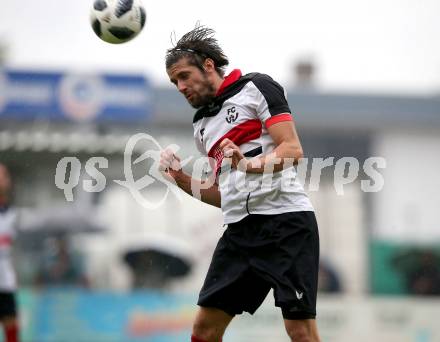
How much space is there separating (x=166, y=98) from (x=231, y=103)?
21.4 meters

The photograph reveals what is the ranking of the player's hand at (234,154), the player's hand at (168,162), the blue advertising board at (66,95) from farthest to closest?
the blue advertising board at (66,95) → the player's hand at (168,162) → the player's hand at (234,154)

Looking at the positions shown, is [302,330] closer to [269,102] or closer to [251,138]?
[251,138]

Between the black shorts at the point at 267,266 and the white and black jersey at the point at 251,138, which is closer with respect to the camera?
the black shorts at the point at 267,266

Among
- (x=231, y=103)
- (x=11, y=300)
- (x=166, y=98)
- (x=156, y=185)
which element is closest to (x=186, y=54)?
(x=231, y=103)

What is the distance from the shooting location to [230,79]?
179 inches

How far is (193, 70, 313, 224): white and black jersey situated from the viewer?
14.3ft

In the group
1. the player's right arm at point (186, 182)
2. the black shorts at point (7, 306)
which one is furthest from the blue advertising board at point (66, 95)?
the player's right arm at point (186, 182)

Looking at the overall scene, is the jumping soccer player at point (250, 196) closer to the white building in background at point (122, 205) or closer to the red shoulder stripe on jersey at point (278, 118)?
the red shoulder stripe on jersey at point (278, 118)

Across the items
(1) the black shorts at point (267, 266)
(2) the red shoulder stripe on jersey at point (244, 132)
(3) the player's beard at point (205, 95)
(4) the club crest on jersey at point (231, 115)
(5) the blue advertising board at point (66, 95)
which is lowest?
(1) the black shorts at point (267, 266)

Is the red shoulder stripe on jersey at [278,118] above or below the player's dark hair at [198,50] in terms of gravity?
below

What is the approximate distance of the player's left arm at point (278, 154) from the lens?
4184 mm

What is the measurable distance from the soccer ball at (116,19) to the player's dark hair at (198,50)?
695 mm

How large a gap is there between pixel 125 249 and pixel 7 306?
4.43m

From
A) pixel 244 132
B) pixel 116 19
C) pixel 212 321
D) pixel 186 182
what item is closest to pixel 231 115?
pixel 244 132
